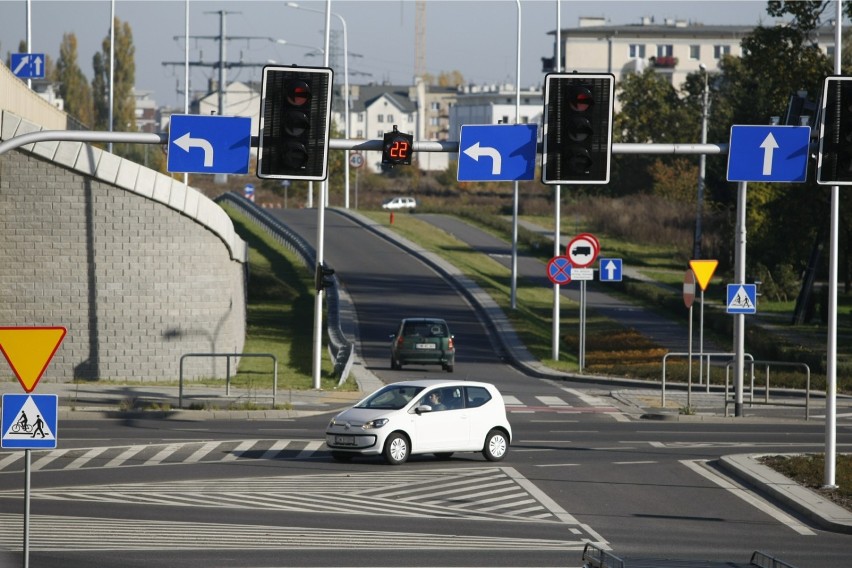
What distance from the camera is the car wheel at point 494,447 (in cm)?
2112

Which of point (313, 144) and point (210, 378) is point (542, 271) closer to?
point (210, 378)

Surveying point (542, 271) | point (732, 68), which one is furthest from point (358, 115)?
point (542, 271)

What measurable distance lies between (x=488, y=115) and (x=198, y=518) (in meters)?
176

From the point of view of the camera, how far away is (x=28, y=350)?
12.7 meters

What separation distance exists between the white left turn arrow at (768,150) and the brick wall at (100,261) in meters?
18.3

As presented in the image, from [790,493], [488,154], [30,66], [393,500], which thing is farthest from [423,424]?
[30,66]

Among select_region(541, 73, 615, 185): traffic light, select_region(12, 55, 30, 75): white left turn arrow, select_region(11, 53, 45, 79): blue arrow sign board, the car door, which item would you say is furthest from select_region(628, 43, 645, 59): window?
select_region(541, 73, 615, 185): traffic light

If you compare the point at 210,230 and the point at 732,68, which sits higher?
the point at 732,68

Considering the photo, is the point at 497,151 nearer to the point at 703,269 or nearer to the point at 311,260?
the point at 703,269

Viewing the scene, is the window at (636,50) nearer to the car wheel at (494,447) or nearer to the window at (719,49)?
the window at (719,49)

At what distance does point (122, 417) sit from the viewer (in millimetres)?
26469

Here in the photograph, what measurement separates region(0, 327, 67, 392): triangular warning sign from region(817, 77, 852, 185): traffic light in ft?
29.4

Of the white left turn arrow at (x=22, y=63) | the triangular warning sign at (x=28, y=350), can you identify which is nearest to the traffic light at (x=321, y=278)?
the white left turn arrow at (x=22, y=63)

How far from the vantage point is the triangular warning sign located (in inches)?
498
